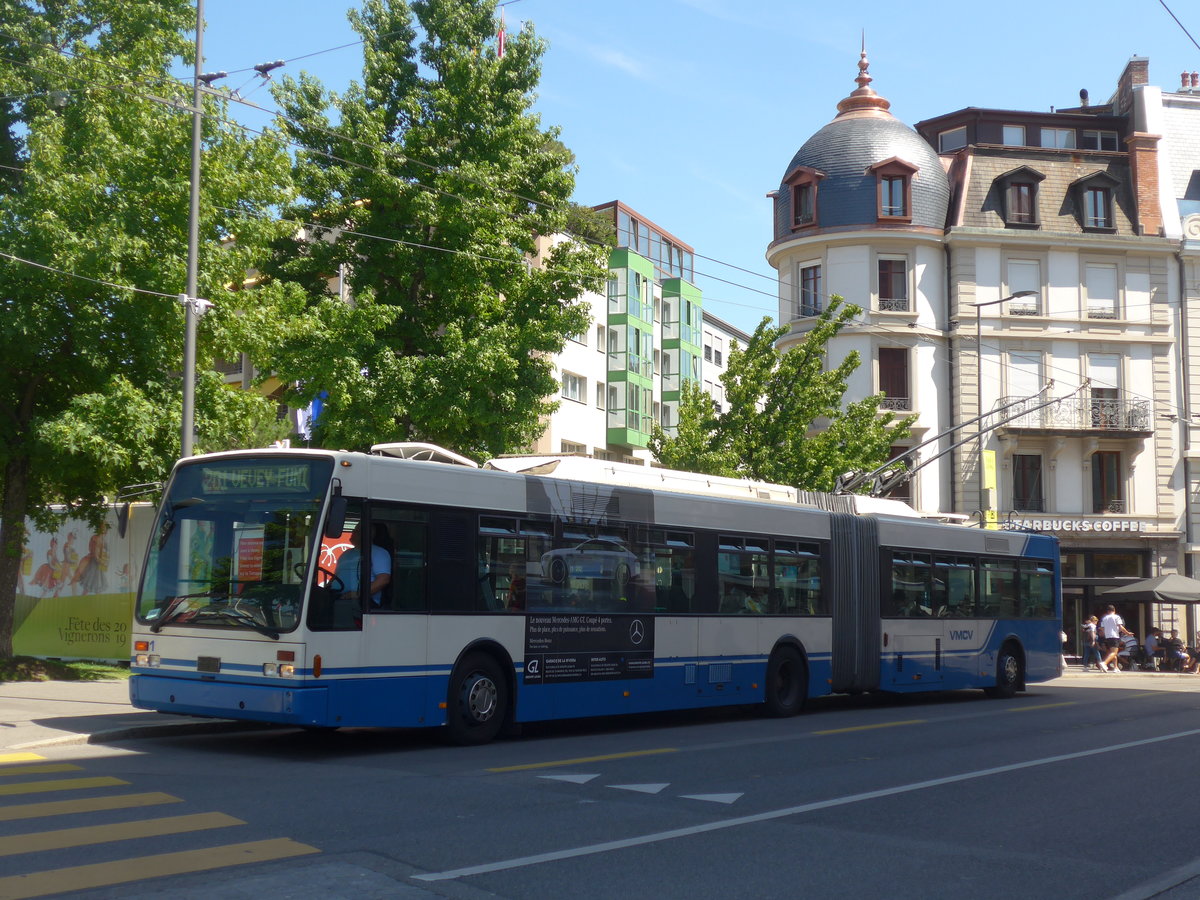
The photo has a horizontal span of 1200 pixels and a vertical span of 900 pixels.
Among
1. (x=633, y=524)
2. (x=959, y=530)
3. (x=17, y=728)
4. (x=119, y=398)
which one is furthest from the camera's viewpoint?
(x=959, y=530)

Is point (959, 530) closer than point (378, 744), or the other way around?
point (378, 744)

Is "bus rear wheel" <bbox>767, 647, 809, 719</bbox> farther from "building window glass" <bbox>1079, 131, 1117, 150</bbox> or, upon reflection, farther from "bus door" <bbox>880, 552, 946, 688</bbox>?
"building window glass" <bbox>1079, 131, 1117, 150</bbox>

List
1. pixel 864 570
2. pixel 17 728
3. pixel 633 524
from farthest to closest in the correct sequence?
1. pixel 864 570
2. pixel 633 524
3. pixel 17 728

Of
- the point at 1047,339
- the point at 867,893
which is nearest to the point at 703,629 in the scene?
the point at 867,893

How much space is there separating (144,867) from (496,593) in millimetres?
7166

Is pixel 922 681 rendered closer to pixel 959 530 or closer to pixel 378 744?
pixel 959 530

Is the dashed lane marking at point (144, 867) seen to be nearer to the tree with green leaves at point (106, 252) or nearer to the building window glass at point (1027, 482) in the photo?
the tree with green leaves at point (106, 252)

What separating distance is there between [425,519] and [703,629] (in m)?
5.09

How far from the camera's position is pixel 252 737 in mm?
14445

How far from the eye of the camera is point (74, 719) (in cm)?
1453

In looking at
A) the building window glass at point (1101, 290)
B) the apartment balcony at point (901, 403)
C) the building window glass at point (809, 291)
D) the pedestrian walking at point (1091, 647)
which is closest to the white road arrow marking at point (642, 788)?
the pedestrian walking at point (1091, 647)

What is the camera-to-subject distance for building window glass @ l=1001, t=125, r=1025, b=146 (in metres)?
51.1

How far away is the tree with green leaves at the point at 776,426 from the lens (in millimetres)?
34500

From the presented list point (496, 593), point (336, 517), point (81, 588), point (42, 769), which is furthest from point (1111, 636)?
point (42, 769)
